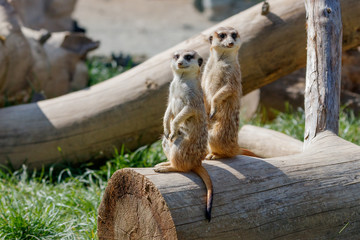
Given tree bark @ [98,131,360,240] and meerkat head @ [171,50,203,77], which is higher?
meerkat head @ [171,50,203,77]

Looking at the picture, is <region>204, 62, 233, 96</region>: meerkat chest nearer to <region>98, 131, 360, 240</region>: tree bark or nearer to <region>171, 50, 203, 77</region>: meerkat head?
<region>171, 50, 203, 77</region>: meerkat head

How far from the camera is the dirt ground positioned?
10.8 metres

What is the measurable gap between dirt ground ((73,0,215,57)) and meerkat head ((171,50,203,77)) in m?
7.12

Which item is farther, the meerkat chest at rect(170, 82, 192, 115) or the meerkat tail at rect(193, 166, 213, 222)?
the meerkat chest at rect(170, 82, 192, 115)

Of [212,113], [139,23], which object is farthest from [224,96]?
[139,23]

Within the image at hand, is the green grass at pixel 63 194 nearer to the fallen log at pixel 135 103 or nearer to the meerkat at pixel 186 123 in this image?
the fallen log at pixel 135 103

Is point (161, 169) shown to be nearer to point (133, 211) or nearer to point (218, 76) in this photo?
point (133, 211)

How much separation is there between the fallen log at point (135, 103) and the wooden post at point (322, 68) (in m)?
0.66

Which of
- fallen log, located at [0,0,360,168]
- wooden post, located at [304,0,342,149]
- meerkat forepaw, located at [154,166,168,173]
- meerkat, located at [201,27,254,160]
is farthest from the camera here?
fallen log, located at [0,0,360,168]

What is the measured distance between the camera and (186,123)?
2.57m

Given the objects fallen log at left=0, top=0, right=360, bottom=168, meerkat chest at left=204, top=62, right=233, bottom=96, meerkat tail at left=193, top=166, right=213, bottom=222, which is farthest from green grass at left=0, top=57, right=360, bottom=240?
meerkat chest at left=204, top=62, right=233, bottom=96

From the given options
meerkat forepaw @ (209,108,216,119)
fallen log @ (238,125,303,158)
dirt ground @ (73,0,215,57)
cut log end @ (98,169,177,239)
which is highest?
meerkat forepaw @ (209,108,216,119)

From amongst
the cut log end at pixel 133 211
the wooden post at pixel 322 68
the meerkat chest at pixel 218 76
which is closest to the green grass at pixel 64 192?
the cut log end at pixel 133 211

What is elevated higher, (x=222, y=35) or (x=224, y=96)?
(x=222, y=35)
